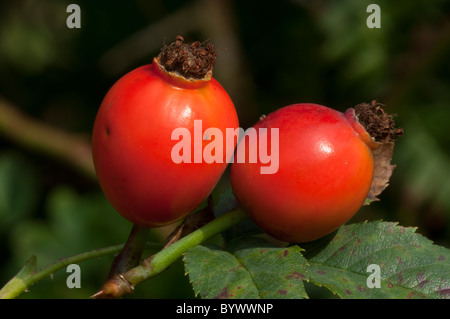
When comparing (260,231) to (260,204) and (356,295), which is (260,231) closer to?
(260,204)

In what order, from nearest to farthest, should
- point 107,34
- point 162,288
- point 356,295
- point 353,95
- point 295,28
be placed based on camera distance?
point 356,295 < point 162,288 < point 353,95 < point 295,28 < point 107,34

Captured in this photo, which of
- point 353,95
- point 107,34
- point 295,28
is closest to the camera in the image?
point 353,95

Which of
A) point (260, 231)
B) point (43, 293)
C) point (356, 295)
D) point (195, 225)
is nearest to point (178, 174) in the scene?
point (195, 225)

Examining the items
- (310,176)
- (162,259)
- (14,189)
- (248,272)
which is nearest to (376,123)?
(310,176)

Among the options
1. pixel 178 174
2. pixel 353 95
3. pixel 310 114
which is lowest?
pixel 353 95

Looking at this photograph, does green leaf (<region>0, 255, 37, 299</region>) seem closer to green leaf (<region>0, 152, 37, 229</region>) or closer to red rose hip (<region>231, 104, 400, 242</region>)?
red rose hip (<region>231, 104, 400, 242</region>)

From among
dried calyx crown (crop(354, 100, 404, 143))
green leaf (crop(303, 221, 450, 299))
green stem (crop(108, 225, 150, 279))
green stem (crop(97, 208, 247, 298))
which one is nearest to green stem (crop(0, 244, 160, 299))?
green stem (crop(108, 225, 150, 279))

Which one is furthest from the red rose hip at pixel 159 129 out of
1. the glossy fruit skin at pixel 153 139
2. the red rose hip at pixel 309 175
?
the red rose hip at pixel 309 175
